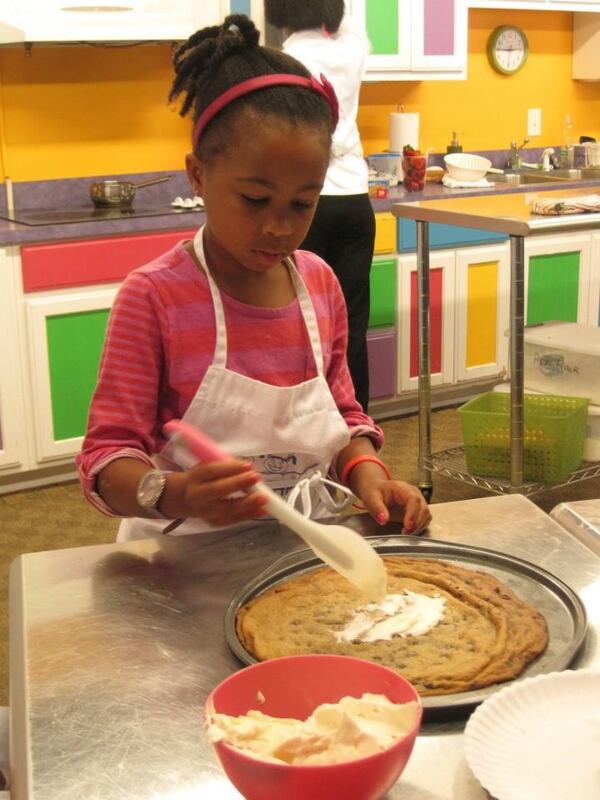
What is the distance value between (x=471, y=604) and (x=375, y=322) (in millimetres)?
2941

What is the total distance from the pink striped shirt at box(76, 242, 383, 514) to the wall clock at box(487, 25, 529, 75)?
373cm

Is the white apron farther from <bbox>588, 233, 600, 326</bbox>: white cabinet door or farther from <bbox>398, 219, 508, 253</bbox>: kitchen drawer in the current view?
<bbox>588, 233, 600, 326</bbox>: white cabinet door

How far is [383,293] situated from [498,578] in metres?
2.88

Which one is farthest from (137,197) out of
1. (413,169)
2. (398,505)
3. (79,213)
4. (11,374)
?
(398,505)

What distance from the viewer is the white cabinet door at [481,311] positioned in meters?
4.05

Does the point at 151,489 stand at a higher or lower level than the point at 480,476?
higher

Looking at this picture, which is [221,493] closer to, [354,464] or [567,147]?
[354,464]

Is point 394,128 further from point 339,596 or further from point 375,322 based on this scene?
point 339,596

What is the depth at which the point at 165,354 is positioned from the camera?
1.26 meters

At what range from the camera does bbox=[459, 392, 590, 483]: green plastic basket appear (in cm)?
291

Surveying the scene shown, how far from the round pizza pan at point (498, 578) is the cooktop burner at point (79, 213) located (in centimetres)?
233

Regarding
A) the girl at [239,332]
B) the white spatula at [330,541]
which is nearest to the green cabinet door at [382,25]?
the girl at [239,332]

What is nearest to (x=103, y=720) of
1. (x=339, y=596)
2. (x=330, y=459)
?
(x=339, y=596)


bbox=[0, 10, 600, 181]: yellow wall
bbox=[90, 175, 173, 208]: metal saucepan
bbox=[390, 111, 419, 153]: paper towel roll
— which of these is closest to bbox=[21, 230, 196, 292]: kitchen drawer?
bbox=[90, 175, 173, 208]: metal saucepan
